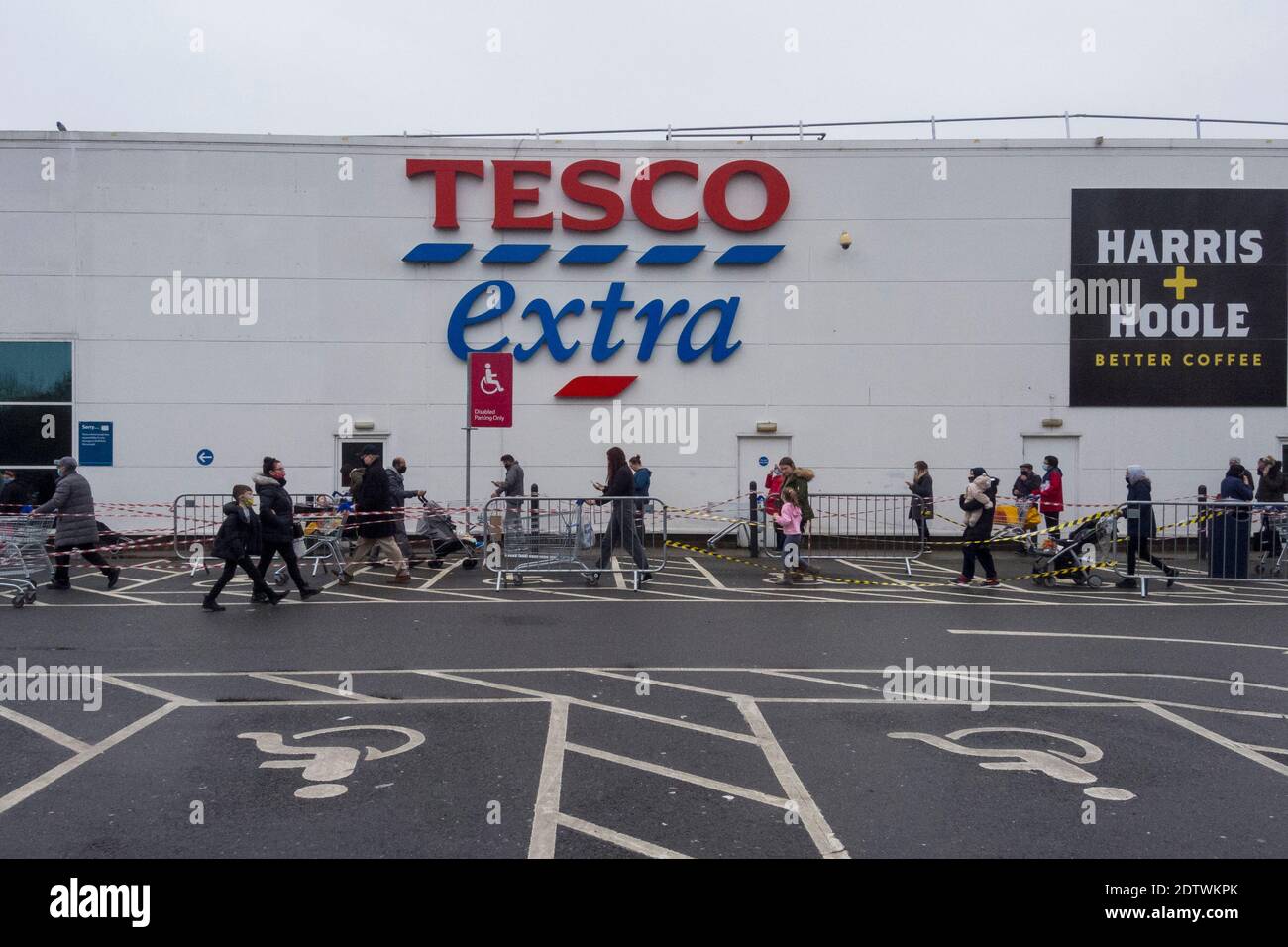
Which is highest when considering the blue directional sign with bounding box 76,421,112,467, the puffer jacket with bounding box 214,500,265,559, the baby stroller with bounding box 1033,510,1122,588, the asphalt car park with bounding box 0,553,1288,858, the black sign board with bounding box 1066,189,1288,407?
the black sign board with bounding box 1066,189,1288,407

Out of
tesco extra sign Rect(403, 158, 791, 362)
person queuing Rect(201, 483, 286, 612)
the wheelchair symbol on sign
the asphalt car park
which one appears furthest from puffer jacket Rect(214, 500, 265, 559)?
tesco extra sign Rect(403, 158, 791, 362)

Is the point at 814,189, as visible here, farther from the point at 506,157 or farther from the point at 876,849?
the point at 876,849

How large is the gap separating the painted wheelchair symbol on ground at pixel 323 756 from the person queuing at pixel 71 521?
8572 millimetres

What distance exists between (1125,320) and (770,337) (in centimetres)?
715

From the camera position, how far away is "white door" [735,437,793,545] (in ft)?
68.1

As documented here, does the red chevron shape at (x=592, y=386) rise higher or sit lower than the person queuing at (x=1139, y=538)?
higher

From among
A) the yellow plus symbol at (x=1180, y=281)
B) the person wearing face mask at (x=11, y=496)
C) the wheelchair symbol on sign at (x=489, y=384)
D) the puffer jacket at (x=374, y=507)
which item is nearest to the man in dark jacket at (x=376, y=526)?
the puffer jacket at (x=374, y=507)

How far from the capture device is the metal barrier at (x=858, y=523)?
19.2 m

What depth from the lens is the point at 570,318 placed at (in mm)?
20969

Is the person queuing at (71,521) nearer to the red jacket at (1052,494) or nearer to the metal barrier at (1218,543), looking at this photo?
the metal barrier at (1218,543)

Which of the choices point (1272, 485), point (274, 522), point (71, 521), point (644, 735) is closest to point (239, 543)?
point (274, 522)

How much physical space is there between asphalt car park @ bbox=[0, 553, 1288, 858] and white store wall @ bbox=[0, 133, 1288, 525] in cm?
888

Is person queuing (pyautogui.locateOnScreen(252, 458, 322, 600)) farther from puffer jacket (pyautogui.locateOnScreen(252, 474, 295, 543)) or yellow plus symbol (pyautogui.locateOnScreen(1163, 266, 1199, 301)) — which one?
yellow plus symbol (pyautogui.locateOnScreen(1163, 266, 1199, 301))
